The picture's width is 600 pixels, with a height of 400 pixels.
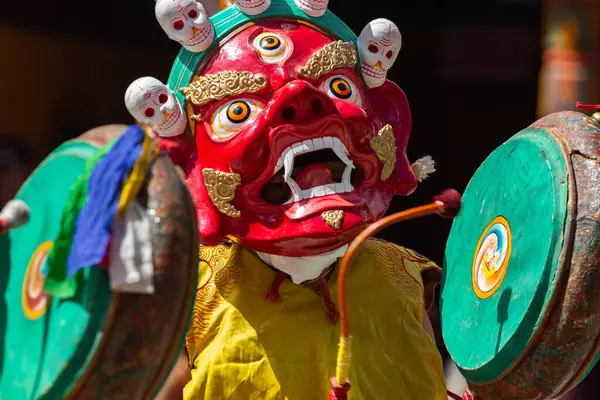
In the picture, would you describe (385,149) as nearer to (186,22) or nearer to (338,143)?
(338,143)

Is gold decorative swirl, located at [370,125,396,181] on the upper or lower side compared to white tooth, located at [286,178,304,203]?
upper

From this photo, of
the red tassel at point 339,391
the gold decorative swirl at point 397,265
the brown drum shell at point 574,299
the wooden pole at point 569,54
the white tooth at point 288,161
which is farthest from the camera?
the wooden pole at point 569,54

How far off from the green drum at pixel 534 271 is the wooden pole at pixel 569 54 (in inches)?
95.6

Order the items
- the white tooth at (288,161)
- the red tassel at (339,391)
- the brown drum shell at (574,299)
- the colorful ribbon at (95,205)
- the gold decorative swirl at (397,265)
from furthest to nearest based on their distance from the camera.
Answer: the gold decorative swirl at (397,265), the white tooth at (288,161), the red tassel at (339,391), the brown drum shell at (574,299), the colorful ribbon at (95,205)

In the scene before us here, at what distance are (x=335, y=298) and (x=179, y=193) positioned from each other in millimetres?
704

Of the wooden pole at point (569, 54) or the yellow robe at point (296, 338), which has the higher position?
the wooden pole at point (569, 54)

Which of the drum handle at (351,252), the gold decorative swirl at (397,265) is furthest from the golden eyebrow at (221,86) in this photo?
the gold decorative swirl at (397,265)

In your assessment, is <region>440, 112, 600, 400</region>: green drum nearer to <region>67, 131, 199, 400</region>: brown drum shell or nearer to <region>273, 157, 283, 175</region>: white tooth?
<region>273, 157, 283, 175</region>: white tooth

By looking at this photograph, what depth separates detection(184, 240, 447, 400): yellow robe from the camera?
2.20 metres

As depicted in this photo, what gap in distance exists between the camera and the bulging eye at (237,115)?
2158 mm

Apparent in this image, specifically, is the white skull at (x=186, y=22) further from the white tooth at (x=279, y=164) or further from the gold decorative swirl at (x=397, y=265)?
the gold decorative swirl at (x=397, y=265)

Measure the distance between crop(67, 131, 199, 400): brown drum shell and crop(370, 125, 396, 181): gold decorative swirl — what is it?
1.98 feet

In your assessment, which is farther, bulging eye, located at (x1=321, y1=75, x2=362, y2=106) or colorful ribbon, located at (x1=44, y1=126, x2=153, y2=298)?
bulging eye, located at (x1=321, y1=75, x2=362, y2=106)

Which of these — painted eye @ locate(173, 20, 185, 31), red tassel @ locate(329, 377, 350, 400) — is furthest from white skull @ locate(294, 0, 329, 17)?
red tassel @ locate(329, 377, 350, 400)
